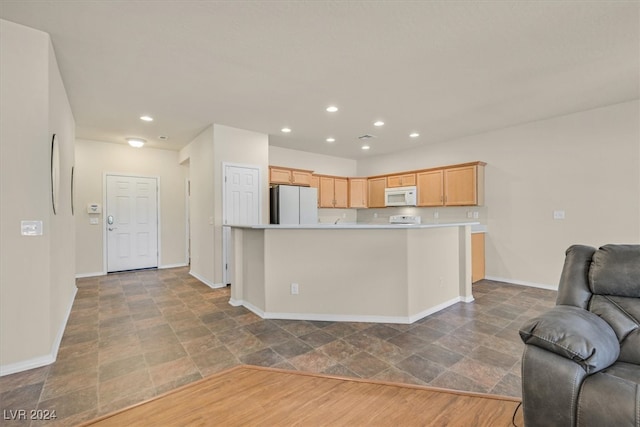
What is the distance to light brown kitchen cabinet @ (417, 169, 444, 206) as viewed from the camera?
5.64 m

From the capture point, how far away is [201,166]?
514cm

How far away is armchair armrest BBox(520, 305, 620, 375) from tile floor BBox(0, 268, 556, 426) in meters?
0.78

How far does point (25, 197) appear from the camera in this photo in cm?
224

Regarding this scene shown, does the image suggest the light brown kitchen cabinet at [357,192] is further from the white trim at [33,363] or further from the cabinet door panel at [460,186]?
the white trim at [33,363]

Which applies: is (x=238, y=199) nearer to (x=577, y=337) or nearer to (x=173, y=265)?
(x=173, y=265)

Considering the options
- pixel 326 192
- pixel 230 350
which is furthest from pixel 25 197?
pixel 326 192

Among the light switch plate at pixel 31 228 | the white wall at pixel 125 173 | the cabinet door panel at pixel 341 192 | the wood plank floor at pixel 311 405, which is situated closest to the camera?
the wood plank floor at pixel 311 405

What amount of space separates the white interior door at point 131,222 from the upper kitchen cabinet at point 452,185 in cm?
583

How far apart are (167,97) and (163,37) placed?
1.32 m

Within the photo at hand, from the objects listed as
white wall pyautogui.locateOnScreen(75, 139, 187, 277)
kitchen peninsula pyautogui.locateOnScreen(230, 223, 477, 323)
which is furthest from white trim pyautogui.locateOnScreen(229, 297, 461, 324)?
white wall pyautogui.locateOnScreen(75, 139, 187, 277)

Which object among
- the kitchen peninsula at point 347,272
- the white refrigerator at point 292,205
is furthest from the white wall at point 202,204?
the kitchen peninsula at point 347,272

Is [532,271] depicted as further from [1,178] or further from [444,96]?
[1,178]

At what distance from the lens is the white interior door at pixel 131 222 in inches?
226

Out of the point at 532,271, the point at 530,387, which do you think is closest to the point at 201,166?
the point at 530,387
